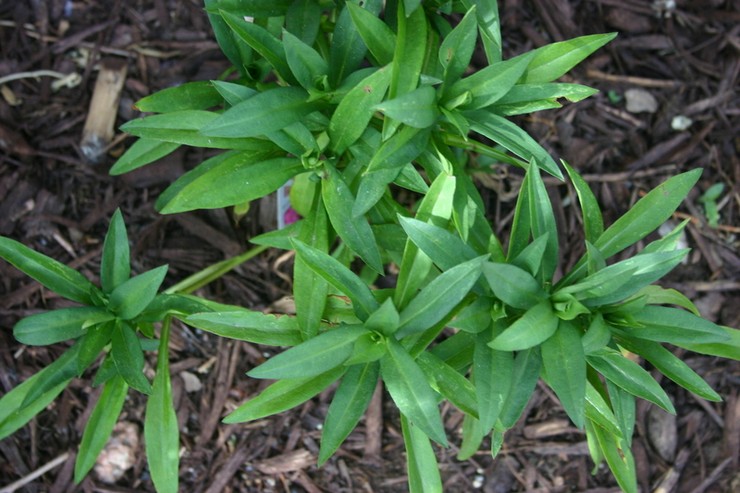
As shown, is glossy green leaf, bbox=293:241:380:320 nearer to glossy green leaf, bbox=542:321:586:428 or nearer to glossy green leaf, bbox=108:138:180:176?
glossy green leaf, bbox=542:321:586:428

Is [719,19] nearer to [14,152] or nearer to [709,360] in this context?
[709,360]

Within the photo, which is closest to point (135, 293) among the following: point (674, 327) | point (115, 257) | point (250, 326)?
point (115, 257)

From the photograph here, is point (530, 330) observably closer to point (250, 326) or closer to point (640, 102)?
point (250, 326)

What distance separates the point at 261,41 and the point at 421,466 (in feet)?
3.39

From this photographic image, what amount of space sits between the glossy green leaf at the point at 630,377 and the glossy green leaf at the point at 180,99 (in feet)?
3.47

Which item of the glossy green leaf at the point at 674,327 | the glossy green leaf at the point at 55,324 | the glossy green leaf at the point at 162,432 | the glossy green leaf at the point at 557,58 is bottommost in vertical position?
the glossy green leaf at the point at 162,432

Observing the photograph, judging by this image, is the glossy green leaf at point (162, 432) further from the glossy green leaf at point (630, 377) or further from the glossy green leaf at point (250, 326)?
the glossy green leaf at point (630, 377)

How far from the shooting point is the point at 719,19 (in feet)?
9.09

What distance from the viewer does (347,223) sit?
149 centimetres

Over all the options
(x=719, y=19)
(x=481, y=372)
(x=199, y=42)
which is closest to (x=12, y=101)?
(x=199, y=42)

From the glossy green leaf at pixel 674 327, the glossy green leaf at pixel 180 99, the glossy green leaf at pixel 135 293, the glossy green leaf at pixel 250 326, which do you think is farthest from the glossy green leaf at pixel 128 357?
the glossy green leaf at pixel 674 327

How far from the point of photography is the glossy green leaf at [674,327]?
1286 mm

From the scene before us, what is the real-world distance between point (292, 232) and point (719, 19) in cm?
209

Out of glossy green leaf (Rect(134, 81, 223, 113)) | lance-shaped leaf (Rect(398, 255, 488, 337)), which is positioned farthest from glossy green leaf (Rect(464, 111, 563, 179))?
glossy green leaf (Rect(134, 81, 223, 113))
